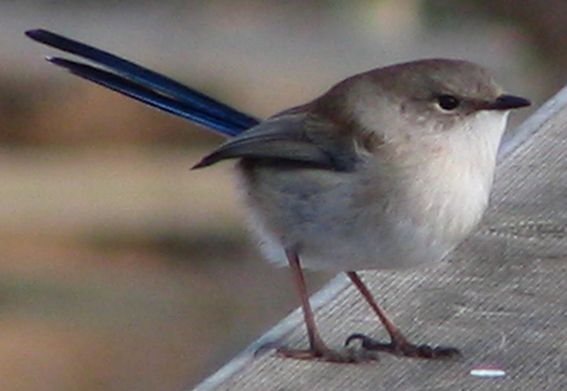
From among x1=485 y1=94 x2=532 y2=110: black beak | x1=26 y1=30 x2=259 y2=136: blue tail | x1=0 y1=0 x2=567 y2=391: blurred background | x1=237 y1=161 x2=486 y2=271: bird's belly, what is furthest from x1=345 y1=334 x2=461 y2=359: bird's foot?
x1=0 y1=0 x2=567 y2=391: blurred background

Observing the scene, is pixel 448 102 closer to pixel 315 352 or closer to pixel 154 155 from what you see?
pixel 315 352

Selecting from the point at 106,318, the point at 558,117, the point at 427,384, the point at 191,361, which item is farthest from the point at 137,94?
the point at 106,318

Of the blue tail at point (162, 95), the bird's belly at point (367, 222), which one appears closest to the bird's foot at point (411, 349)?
the bird's belly at point (367, 222)

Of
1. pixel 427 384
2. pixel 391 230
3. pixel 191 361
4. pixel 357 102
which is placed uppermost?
pixel 357 102

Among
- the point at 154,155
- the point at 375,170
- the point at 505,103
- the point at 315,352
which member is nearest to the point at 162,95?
the point at 375,170

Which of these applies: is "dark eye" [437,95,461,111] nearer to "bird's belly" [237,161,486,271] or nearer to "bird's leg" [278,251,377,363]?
"bird's belly" [237,161,486,271]

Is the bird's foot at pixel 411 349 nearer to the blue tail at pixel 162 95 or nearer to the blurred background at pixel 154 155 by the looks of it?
the blue tail at pixel 162 95

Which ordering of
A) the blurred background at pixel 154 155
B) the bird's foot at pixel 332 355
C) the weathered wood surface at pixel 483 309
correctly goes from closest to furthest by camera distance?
the weathered wood surface at pixel 483 309 < the bird's foot at pixel 332 355 < the blurred background at pixel 154 155

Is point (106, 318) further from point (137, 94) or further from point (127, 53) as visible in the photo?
point (137, 94)
